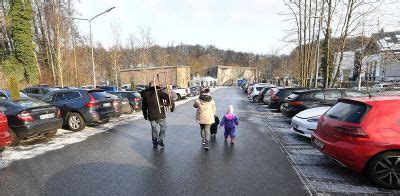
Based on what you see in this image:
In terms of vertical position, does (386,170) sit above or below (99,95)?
below

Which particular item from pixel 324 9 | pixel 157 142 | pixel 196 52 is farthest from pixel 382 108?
pixel 196 52

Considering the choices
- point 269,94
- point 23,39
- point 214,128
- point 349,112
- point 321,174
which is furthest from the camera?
point 23,39

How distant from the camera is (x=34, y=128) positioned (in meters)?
7.95

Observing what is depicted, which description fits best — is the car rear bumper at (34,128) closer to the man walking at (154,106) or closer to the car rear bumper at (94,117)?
the car rear bumper at (94,117)

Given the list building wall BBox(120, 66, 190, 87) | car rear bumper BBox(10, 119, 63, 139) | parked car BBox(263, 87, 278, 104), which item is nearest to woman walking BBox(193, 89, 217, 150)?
car rear bumper BBox(10, 119, 63, 139)

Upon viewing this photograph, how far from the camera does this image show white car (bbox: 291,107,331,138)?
7.92 metres

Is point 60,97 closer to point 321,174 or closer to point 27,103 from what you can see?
point 27,103

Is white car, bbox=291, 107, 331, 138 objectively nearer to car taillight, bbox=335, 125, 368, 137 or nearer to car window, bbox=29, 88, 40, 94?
car taillight, bbox=335, 125, 368, 137

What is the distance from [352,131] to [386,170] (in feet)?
2.64

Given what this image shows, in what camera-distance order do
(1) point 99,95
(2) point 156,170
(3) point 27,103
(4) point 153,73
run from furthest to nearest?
(4) point 153,73 < (1) point 99,95 < (3) point 27,103 < (2) point 156,170

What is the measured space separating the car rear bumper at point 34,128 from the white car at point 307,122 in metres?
7.21

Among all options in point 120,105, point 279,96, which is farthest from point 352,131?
point 279,96

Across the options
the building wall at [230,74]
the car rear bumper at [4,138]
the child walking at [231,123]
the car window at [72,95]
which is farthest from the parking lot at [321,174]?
the building wall at [230,74]

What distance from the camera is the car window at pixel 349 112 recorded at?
4.98 metres
